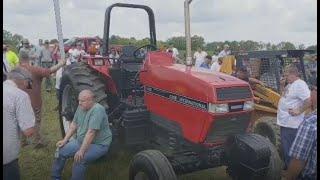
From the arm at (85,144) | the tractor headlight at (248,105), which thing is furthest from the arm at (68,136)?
the tractor headlight at (248,105)

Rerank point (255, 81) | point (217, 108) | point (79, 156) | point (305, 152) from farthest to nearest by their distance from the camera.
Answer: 1. point (255, 81)
2. point (79, 156)
3. point (217, 108)
4. point (305, 152)

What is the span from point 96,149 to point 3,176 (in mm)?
1246

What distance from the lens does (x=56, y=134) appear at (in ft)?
27.9

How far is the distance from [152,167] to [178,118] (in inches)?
32.5

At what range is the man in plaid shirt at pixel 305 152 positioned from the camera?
3377 millimetres

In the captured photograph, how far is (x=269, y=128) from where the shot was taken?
7.43m

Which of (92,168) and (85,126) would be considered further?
(92,168)

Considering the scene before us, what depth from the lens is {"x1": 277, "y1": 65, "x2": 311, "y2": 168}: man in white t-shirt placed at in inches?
233

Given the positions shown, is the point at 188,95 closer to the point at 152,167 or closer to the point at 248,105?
the point at 248,105

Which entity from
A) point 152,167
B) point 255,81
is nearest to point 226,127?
point 152,167

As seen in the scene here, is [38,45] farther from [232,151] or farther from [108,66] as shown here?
[232,151]

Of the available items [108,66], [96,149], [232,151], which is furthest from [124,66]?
[232,151]

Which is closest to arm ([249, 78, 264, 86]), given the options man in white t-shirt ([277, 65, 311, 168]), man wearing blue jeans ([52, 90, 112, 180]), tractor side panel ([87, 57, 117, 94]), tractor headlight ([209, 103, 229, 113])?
man in white t-shirt ([277, 65, 311, 168])

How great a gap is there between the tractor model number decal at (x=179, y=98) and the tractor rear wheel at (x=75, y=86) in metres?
0.71
